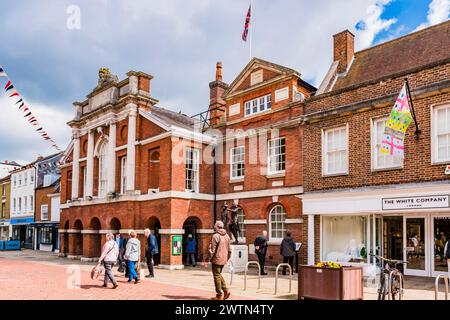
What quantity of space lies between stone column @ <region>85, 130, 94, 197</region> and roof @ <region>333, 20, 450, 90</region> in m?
15.1

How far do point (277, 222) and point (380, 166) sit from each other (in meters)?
5.91

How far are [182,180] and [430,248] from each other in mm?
11328

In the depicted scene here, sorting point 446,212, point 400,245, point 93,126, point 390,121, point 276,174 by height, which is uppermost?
point 93,126

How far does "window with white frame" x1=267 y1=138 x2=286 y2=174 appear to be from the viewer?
19.5 meters

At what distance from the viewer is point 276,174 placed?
1939cm

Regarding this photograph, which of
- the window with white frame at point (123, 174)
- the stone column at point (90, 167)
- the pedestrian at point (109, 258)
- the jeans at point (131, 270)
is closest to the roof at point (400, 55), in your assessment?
the jeans at point (131, 270)

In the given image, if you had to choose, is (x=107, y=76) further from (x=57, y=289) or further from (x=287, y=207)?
(x=57, y=289)

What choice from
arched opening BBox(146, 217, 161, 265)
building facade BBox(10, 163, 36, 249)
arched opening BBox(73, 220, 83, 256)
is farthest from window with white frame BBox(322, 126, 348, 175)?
building facade BBox(10, 163, 36, 249)

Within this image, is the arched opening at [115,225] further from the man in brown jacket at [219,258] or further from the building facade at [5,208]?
the building facade at [5,208]

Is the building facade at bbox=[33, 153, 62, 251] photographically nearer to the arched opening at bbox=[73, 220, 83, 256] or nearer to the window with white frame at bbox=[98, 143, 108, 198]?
the arched opening at bbox=[73, 220, 83, 256]

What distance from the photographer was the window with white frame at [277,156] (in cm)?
1950

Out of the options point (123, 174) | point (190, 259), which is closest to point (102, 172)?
point (123, 174)
